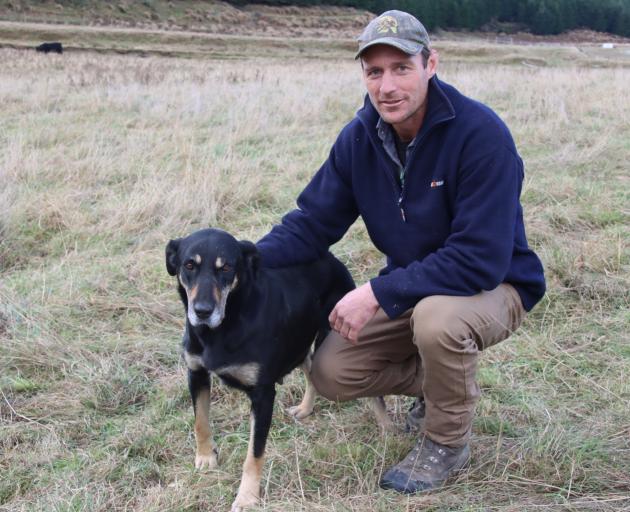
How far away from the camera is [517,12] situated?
7825 centimetres

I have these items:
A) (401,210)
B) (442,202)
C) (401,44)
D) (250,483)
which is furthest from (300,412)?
(401,44)

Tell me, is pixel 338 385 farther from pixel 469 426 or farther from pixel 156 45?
pixel 156 45

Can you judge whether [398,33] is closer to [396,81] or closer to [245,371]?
[396,81]

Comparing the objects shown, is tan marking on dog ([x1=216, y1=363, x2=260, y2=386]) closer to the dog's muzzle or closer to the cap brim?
the dog's muzzle

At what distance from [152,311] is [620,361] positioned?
2.75 metres

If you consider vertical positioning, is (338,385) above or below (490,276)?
below

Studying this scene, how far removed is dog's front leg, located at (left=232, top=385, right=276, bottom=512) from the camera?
8.75 ft

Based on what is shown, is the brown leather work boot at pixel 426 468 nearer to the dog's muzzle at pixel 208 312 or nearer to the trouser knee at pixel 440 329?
the trouser knee at pixel 440 329

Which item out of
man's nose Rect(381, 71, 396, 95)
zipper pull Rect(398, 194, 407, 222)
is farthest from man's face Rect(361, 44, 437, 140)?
zipper pull Rect(398, 194, 407, 222)

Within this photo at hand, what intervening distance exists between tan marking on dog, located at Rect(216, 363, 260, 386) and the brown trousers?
440 mm

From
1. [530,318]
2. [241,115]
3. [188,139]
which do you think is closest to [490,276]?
[530,318]

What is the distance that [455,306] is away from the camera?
2615 mm

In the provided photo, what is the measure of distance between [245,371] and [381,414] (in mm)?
826

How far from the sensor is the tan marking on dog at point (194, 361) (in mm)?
2834
